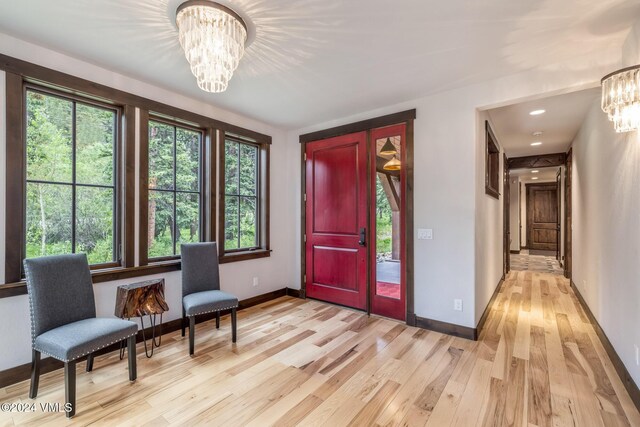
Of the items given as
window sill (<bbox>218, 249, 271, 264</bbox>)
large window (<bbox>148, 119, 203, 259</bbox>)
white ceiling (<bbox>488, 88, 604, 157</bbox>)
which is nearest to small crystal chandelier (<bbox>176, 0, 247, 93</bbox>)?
large window (<bbox>148, 119, 203, 259</bbox>)

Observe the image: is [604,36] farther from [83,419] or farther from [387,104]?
[83,419]

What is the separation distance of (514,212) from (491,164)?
6.55 metres

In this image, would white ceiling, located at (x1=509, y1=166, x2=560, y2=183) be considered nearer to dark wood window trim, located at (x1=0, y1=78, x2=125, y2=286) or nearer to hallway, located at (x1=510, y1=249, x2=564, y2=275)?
hallway, located at (x1=510, y1=249, x2=564, y2=275)

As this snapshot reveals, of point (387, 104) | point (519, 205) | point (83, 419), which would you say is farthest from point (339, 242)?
point (519, 205)

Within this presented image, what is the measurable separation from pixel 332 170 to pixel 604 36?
9.31 feet

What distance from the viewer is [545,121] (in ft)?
13.4

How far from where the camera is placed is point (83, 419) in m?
1.83

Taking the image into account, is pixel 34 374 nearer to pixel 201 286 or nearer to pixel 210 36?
pixel 201 286

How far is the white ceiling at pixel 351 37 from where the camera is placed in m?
1.88

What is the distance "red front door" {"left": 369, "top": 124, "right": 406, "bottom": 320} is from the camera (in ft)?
11.6

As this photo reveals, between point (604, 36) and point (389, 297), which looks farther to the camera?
point (389, 297)

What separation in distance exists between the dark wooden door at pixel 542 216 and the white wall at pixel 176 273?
9.29 metres

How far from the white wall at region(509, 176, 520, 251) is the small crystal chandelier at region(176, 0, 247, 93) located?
9.55 metres

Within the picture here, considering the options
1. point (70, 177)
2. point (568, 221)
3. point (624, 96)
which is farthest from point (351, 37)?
point (568, 221)
